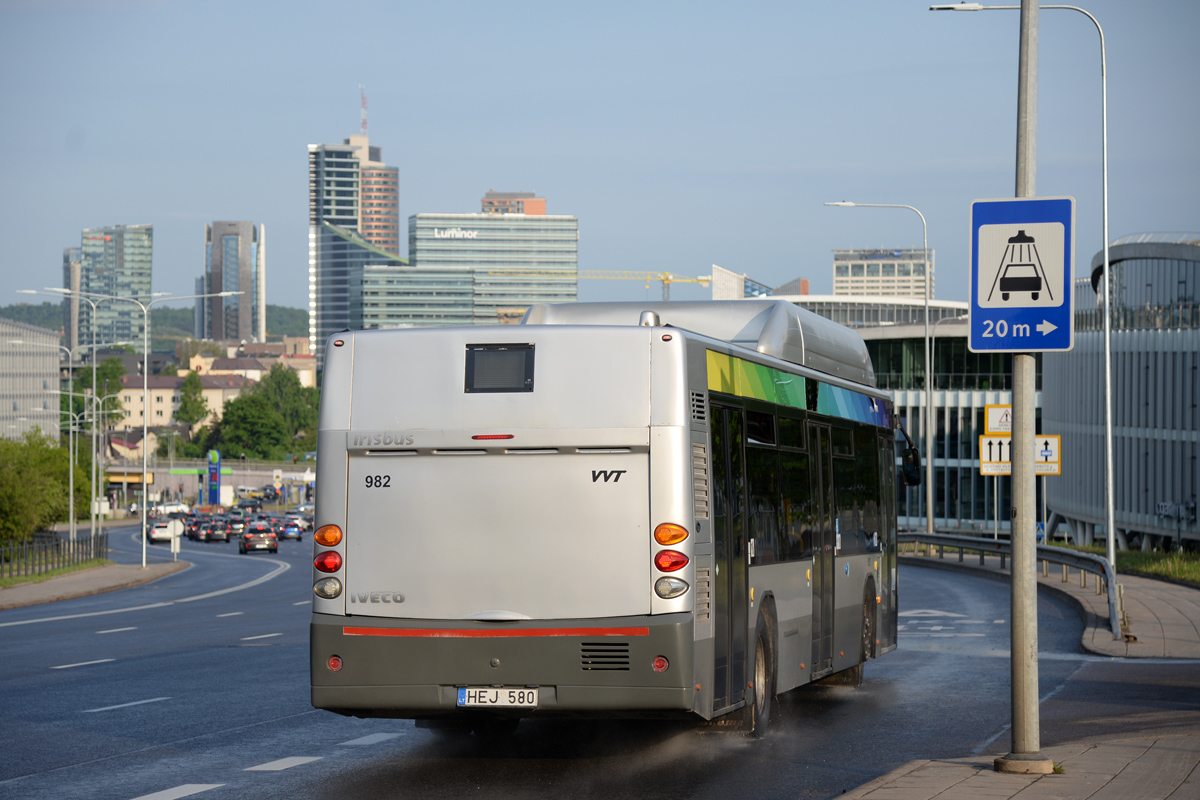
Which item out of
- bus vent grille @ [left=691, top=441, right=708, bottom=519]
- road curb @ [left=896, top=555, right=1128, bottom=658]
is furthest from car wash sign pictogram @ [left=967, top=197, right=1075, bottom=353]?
road curb @ [left=896, top=555, right=1128, bottom=658]

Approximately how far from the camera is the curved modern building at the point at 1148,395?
59.8 metres

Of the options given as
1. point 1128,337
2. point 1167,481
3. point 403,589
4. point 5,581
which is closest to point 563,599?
point 403,589

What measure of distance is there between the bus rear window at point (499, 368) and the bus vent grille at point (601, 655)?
5.51 feet

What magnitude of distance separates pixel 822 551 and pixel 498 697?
4742 mm

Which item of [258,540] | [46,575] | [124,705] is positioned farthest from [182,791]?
[258,540]

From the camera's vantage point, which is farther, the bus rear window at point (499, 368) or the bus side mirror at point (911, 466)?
the bus side mirror at point (911, 466)

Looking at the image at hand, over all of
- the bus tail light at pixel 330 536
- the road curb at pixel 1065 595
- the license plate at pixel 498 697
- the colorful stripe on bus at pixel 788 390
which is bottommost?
the road curb at pixel 1065 595

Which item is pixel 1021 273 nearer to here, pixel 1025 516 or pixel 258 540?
pixel 1025 516

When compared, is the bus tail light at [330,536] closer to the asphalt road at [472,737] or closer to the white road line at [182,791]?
the asphalt road at [472,737]

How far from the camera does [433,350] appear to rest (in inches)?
388

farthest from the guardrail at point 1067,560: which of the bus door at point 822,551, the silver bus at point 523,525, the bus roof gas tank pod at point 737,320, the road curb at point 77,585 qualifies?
the road curb at point 77,585

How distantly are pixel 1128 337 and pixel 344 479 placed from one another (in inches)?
2401

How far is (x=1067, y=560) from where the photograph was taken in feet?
99.3

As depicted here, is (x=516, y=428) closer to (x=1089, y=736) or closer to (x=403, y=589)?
(x=403, y=589)
